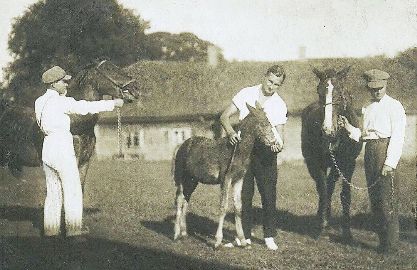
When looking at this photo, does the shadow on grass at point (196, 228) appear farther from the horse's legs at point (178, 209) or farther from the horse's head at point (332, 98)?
the horse's head at point (332, 98)

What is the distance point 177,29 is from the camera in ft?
15.6

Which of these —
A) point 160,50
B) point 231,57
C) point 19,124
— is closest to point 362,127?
point 231,57

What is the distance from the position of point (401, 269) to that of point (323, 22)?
2292 millimetres

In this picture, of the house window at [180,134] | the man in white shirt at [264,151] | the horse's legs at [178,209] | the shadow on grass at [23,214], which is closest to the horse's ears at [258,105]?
the man in white shirt at [264,151]

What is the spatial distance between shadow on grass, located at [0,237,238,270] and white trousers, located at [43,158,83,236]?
0.18 m

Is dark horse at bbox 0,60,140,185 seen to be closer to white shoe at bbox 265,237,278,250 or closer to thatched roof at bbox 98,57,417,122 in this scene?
thatched roof at bbox 98,57,417,122

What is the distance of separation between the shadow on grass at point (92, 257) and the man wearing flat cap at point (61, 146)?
24 centimetres

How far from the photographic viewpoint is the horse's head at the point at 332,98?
416 centimetres

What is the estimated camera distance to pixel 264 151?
13.8ft

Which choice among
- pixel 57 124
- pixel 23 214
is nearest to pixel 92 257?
pixel 23 214

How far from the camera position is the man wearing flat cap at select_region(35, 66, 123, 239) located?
4.19 metres

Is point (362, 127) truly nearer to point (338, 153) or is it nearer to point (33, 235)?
point (338, 153)

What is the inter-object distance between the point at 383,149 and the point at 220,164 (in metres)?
1.41

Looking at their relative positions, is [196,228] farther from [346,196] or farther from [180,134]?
[346,196]
